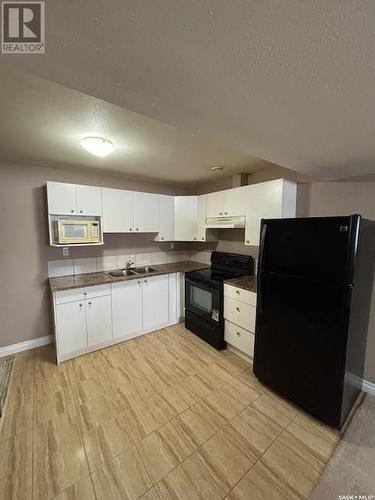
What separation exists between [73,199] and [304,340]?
2.97 meters

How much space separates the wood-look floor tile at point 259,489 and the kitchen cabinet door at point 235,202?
2.43 meters

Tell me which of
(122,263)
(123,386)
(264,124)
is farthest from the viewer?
(122,263)

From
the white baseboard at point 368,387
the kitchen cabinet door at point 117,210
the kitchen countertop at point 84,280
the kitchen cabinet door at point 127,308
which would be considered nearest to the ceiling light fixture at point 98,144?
the kitchen cabinet door at point 117,210

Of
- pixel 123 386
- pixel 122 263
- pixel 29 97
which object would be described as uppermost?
pixel 29 97

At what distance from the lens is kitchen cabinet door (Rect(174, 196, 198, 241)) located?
358cm

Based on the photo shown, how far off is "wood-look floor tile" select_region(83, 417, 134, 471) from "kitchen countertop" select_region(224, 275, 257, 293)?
1710mm

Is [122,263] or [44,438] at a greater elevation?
[122,263]

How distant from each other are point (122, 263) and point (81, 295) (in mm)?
980

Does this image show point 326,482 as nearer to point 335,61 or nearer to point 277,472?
point 277,472

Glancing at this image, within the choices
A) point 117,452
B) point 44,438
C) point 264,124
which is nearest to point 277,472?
point 117,452

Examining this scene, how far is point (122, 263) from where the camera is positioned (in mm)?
3496

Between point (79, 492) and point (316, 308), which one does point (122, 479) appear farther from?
point (316, 308)

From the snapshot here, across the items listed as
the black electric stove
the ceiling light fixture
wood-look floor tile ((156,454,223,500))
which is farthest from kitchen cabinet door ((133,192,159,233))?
wood-look floor tile ((156,454,223,500))

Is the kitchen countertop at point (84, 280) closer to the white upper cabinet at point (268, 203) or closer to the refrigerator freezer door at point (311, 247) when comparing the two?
the white upper cabinet at point (268, 203)
